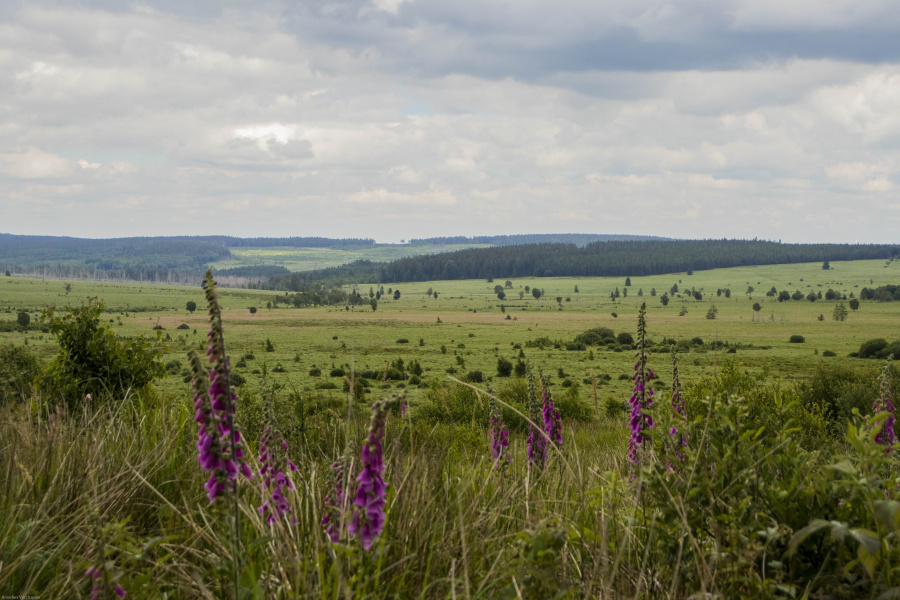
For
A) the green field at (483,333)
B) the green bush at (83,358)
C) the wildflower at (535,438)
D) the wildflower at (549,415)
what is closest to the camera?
the wildflower at (535,438)

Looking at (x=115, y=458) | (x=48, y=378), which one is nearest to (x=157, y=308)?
(x=48, y=378)

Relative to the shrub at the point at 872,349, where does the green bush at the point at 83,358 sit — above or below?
above

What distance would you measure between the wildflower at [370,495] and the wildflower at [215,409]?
58cm

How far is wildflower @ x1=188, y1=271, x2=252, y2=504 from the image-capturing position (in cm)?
279

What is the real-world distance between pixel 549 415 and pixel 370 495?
549 cm

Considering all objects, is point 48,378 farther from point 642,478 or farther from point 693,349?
point 693,349

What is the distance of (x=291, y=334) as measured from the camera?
356 feet

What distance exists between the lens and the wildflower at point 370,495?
2.64m

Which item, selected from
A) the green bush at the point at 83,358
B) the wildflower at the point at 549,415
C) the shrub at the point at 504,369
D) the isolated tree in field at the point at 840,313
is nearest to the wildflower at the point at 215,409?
the wildflower at the point at 549,415

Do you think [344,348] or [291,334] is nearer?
[344,348]

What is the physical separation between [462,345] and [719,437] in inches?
3596

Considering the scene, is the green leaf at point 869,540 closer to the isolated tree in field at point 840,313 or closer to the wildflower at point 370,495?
the wildflower at point 370,495

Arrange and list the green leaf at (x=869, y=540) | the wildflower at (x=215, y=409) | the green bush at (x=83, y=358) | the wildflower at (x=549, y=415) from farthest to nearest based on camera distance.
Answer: the green bush at (x=83, y=358)
the wildflower at (x=549, y=415)
the wildflower at (x=215, y=409)
the green leaf at (x=869, y=540)

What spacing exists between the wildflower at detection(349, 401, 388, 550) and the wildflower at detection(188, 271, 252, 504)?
1.89 feet
